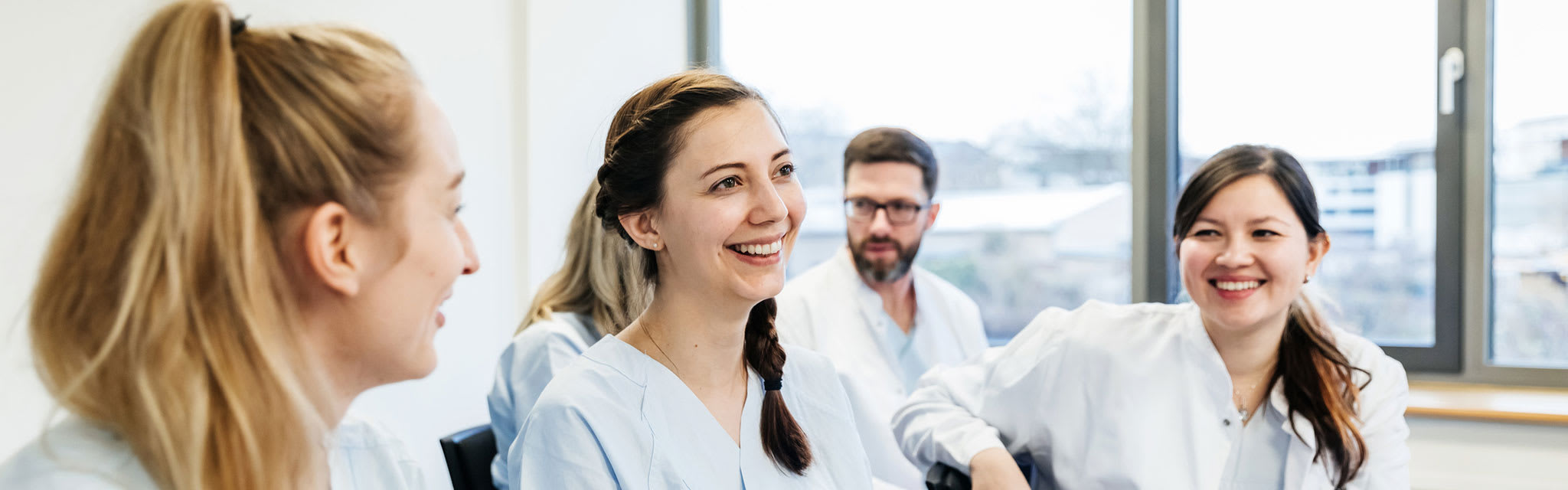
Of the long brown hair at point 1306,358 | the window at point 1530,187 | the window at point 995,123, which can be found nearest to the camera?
the long brown hair at point 1306,358

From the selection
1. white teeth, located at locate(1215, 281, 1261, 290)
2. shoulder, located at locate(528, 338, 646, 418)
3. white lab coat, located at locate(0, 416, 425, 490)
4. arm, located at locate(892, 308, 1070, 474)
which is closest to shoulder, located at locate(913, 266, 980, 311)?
arm, located at locate(892, 308, 1070, 474)

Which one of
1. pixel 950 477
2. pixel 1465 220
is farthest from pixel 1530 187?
pixel 950 477

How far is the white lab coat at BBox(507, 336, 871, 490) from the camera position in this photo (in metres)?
1.18

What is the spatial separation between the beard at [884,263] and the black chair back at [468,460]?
106 cm

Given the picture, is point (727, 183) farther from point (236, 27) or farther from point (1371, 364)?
point (1371, 364)

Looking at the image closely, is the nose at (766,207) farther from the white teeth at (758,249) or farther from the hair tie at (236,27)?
the hair tie at (236,27)

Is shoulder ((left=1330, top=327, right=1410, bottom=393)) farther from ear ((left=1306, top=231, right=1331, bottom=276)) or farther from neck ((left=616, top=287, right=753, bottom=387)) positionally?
neck ((left=616, top=287, right=753, bottom=387))

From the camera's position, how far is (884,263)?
99.1 inches

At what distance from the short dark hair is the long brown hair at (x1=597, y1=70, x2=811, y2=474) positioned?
116cm

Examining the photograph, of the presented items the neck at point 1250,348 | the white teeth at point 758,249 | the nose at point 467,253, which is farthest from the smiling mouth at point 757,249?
the neck at point 1250,348

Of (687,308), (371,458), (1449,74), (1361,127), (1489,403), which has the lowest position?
(1489,403)

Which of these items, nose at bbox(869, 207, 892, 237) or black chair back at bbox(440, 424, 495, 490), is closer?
black chair back at bbox(440, 424, 495, 490)

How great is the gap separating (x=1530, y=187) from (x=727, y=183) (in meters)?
2.67

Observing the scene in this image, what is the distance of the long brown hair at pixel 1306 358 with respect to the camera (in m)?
1.66
